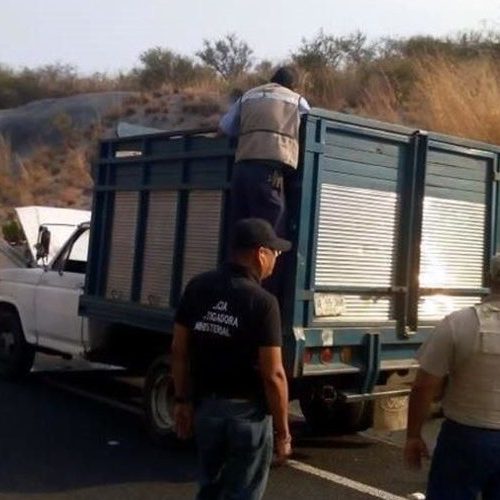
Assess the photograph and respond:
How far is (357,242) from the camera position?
756 cm

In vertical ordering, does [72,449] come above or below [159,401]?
below

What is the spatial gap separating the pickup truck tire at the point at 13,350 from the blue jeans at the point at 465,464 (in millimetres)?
7032

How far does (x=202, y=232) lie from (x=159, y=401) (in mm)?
1372

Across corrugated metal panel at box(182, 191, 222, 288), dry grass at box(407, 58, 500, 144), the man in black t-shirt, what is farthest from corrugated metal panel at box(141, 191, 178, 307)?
dry grass at box(407, 58, 500, 144)

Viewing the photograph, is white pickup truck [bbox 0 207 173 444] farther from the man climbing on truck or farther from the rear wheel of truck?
the man climbing on truck

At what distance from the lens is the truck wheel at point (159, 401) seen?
26.3ft

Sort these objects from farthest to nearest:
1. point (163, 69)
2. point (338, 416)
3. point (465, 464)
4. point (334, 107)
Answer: point (163, 69) → point (334, 107) → point (338, 416) → point (465, 464)

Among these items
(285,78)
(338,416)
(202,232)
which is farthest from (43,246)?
(285,78)

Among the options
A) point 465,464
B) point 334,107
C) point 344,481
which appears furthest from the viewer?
point 334,107

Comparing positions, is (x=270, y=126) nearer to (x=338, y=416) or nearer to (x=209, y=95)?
(x=338, y=416)

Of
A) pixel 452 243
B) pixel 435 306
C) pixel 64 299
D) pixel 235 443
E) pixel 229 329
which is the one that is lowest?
pixel 235 443

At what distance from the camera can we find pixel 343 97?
1074 inches

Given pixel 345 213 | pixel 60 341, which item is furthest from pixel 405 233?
pixel 60 341

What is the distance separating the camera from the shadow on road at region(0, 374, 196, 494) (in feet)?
23.3
